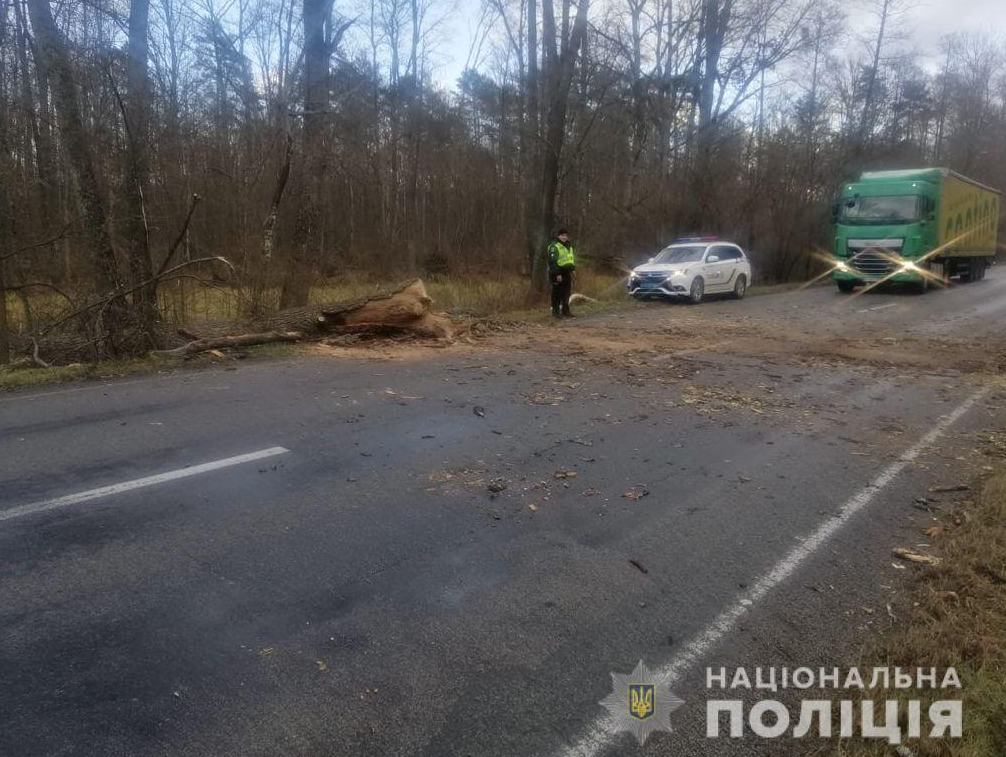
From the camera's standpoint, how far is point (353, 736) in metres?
2.71

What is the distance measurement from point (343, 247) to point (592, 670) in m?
28.8

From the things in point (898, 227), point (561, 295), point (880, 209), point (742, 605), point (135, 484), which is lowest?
point (742, 605)

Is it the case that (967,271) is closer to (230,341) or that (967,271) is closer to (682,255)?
(682,255)

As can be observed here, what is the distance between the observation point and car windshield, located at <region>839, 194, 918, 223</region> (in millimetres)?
22359

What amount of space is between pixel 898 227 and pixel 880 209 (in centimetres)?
85

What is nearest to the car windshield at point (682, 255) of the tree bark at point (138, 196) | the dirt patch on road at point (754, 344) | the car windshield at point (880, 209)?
the car windshield at point (880, 209)

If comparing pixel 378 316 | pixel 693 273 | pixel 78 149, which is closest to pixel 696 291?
pixel 693 273

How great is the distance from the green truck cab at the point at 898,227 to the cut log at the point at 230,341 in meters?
19.4

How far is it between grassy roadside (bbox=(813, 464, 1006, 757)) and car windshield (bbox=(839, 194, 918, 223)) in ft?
68.5

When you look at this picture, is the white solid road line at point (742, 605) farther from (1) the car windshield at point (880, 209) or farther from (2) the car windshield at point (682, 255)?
(1) the car windshield at point (880, 209)

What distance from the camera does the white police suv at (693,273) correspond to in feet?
68.4

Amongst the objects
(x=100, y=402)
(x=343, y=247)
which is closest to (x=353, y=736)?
(x=100, y=402)

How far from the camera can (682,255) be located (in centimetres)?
2200

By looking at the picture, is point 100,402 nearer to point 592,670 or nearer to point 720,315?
point 592,670
